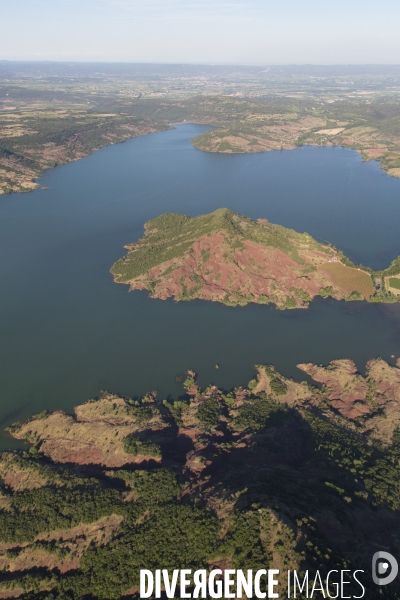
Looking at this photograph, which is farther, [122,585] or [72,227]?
[72,227]

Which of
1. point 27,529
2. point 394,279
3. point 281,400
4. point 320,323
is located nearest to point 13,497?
point 27,529

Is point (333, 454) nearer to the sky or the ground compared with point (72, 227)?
nearer to the ground

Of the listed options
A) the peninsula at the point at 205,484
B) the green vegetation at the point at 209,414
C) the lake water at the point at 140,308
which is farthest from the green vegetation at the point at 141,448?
the lake water at the point at 140,308

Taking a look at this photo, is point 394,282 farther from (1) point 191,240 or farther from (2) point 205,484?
(2) point 205,484

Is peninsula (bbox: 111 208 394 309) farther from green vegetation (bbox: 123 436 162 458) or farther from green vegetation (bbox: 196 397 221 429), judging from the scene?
green vegetation (bbox: 123 436 162 458)

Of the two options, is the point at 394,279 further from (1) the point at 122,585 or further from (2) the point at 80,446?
(1) the point at 122,585

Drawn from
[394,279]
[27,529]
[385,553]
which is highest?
[394,279]

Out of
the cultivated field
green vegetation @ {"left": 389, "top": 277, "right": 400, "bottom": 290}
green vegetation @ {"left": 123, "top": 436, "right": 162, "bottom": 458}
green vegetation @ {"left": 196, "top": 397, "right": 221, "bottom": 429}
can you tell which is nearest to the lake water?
the cultivated field

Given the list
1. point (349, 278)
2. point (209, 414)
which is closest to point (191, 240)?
point (349, 278)
